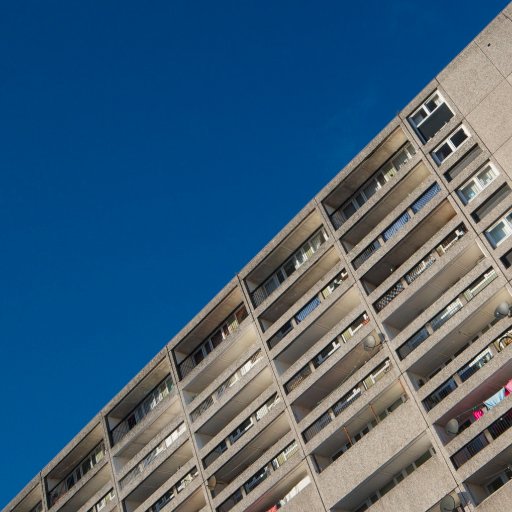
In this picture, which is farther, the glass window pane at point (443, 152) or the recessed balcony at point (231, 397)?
the recessed balcony at point (231, 397)

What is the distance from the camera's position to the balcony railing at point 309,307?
137 feet

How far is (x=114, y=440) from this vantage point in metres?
48.8

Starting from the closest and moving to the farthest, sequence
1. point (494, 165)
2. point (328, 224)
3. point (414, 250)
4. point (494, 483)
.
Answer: point (494, 483) → point (494, 165) → point (414, 250) → point (328, 224)

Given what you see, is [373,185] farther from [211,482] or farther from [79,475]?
[79,475]

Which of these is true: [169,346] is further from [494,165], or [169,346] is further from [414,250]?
[494,165]

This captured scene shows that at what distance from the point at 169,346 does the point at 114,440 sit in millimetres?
6888

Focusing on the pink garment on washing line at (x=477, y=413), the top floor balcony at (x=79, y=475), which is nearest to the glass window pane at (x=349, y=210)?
the pink garment on washing line at (x=477, y=413)

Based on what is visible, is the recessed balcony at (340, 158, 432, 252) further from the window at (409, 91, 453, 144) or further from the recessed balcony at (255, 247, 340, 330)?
the window at (409, 91, 453, 144)

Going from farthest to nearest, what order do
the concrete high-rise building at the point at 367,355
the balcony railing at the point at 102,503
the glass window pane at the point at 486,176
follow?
the balcony railing at the point at 102,503 < the glass window pane at the point at 486,176 < the concrete high-rise building at the point at 367,355

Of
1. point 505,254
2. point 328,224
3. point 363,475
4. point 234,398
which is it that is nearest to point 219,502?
point 234,398

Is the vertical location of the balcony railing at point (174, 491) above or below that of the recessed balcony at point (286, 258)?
below

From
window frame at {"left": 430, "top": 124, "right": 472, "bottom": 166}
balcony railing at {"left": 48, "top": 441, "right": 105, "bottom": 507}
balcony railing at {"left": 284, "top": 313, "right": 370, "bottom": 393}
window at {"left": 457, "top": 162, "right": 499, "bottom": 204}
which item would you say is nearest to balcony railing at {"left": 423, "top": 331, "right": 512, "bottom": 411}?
balcony railing at {"left": 284, "top": 313, "right": 370, "bottom": 393}

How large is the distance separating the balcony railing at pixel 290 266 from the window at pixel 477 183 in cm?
886

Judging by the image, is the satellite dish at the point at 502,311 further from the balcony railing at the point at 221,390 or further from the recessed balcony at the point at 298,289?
the balcony railing at the point at 221,390
